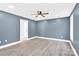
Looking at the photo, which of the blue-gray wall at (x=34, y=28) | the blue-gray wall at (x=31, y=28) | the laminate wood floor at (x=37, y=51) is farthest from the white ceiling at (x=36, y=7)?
the blue-gray wall at (x=31, y=28)

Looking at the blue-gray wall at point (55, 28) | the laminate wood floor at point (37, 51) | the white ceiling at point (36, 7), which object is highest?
the white ceiling at point (36, 7)

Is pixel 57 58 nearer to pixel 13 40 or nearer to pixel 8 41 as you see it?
pixel 8 41

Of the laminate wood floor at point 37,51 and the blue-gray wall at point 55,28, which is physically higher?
the blue-gray wall at point 55,28

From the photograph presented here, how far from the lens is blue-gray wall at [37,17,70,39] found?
936cm

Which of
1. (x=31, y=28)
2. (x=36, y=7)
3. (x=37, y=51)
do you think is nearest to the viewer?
(x=37, y=51)

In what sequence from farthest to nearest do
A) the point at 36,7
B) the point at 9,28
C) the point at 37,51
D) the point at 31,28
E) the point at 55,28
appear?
the point at 31,28 < the point at 55,28 < the point at 9,28 < the point at 36,7 < the point at 37,51

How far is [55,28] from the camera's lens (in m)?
10.3

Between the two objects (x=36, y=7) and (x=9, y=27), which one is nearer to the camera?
(x=36, y=7)

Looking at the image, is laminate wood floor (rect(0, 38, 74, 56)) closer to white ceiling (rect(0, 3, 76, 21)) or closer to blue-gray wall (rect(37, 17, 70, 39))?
white ceiling (rect(0, 3, 76, 21))

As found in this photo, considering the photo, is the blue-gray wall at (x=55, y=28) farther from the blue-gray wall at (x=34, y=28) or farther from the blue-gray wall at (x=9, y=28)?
the blue-gray wall at (x=9, y=28)

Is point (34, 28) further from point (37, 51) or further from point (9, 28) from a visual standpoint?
point (37, 51)

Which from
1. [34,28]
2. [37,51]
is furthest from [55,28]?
[37,51]

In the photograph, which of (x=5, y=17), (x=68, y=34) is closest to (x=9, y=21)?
(x=5, y=17)

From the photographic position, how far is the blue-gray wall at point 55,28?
9359 millimetres
